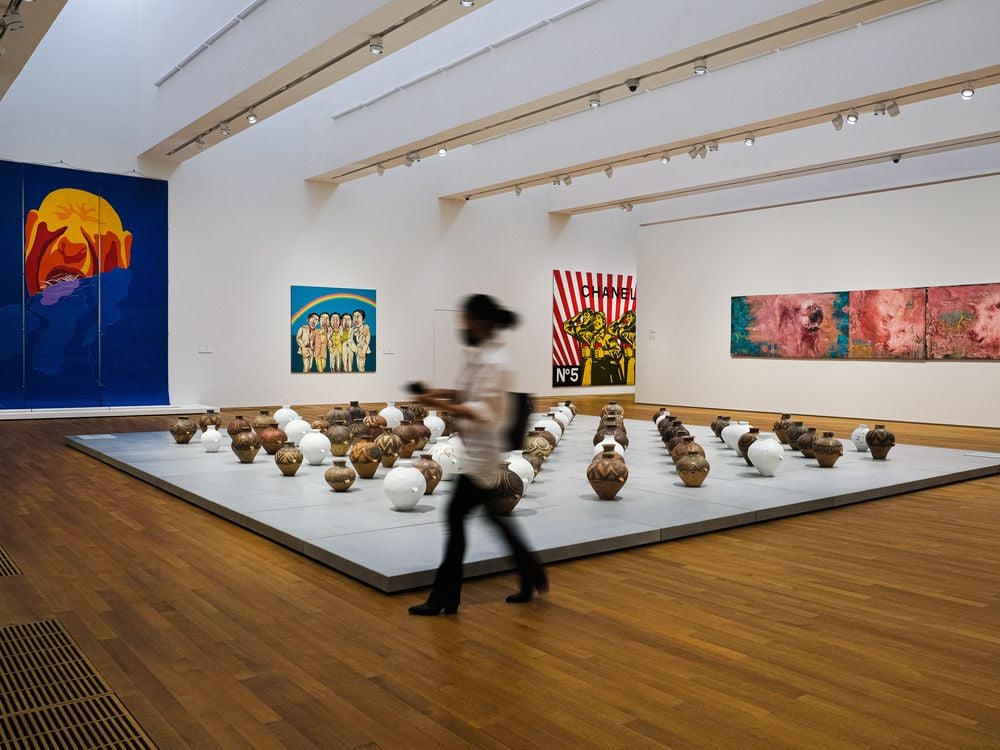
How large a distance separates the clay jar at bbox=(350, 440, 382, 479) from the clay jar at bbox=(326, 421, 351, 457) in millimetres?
1358

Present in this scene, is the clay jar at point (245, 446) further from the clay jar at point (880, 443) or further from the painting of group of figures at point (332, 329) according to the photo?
the painting of group of figures at point (332, 329)

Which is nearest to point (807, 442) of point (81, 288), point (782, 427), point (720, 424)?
point (782, 427)

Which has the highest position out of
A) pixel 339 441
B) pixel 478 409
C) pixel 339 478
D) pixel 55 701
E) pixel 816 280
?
pixel 816 280

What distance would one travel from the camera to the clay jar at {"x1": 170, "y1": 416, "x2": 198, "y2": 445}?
40.6 ft

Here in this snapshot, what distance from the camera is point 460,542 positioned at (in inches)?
193

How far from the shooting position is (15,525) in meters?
7.20

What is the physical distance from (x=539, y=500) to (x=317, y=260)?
1513 cm

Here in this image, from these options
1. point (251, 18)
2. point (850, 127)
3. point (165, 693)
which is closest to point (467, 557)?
point (165, 693)

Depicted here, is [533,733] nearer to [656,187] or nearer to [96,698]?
[96,698]

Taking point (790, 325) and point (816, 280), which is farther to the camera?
point (790, 325)

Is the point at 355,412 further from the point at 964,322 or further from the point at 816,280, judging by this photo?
the point at 964,322

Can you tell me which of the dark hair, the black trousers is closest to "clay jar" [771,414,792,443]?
the black trousers

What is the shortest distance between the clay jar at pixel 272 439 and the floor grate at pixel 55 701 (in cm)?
614

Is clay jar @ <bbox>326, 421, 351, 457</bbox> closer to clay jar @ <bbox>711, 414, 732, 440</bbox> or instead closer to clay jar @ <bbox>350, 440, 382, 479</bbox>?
clay jar @ <bbox>350, 440, 382, 479</bbox>
